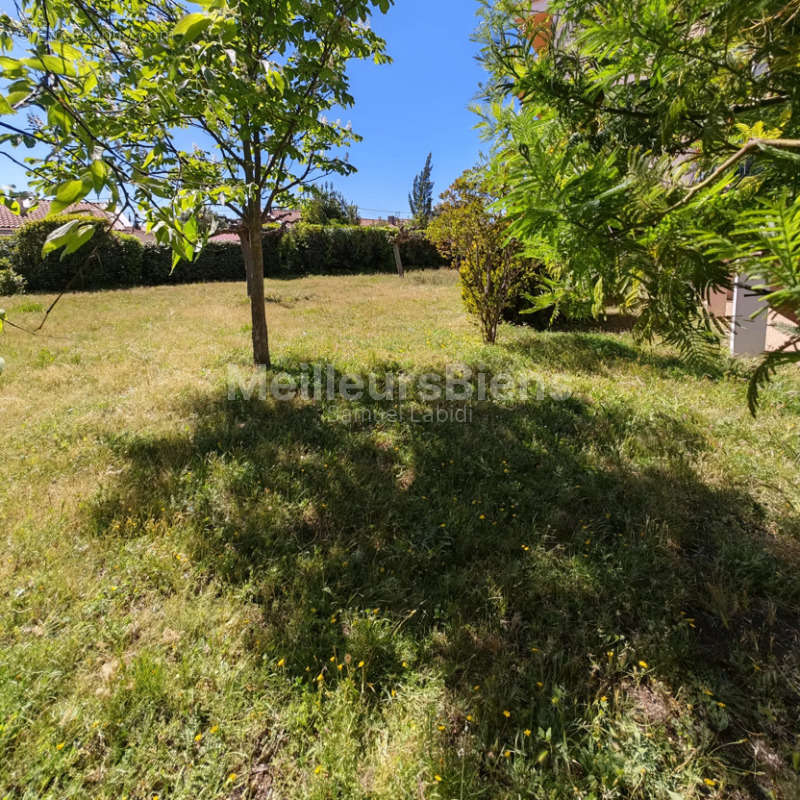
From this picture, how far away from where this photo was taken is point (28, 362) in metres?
6.10

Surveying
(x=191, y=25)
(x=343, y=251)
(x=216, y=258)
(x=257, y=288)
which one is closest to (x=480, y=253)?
(x=257, y=288)

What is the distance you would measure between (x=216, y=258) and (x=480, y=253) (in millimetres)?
15431

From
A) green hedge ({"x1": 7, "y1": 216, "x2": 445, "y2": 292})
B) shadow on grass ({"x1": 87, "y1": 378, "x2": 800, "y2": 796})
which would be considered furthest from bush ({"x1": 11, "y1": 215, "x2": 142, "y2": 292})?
shadow on grass ({"x1": 87, "y1": 378, "x2": 800, "y2": 796})

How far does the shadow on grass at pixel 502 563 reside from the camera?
1.89m

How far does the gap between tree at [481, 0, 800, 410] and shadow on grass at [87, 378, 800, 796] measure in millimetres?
1774

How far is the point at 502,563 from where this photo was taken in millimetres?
2602

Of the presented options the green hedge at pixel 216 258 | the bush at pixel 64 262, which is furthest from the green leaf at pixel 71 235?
the bush at pixel 64 262

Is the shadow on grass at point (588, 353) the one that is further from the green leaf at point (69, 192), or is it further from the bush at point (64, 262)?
the bush at point (64, 262)

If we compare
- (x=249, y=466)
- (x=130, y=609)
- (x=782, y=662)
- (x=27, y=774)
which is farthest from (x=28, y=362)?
(x=782, y=662)

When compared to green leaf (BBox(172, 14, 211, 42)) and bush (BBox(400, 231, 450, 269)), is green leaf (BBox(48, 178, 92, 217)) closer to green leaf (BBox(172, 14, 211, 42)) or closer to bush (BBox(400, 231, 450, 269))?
green leaf (BBox(172, 14, 211, 42))

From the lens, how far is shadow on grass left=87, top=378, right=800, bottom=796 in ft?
6.20

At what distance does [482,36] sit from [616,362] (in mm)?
5889

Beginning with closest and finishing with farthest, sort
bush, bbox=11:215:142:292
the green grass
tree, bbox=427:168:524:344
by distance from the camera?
the green grass, tree, bbox=427:168:524:344, bush, bbox=11:215:142:292

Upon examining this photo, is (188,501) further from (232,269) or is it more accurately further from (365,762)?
(232,269)
